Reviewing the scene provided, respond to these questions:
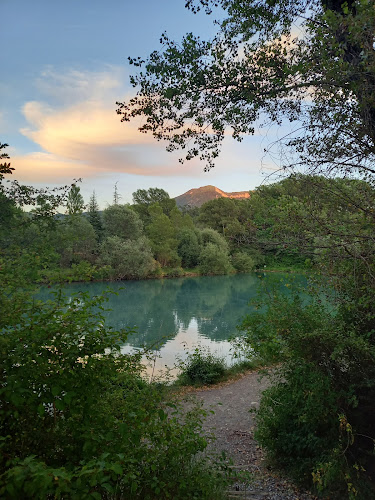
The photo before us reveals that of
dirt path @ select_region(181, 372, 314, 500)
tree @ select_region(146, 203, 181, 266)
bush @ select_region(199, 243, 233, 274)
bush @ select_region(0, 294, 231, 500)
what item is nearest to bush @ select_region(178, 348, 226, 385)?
dirt path @ select_region(181, 372, 314, 500)

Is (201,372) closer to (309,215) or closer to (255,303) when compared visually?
(255,303)

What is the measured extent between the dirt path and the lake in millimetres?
1524

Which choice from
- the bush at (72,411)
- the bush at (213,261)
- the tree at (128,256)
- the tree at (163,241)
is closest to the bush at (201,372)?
the bush at (72,411)

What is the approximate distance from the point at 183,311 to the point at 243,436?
17610 mm

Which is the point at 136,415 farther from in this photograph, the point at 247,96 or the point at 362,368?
the point at 247,96

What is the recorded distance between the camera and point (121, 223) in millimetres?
40688

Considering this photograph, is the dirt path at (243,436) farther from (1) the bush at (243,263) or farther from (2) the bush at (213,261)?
(1) the bush at (243,263)

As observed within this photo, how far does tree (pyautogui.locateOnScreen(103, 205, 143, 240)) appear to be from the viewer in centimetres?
4047

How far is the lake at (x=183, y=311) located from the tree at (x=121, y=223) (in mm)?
5846

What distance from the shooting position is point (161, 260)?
43.7 metres

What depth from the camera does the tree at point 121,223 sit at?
40469mm

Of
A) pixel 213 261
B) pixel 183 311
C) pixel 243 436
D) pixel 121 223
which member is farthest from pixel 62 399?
pixel 213 261

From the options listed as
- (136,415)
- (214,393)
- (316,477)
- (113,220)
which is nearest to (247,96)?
(136,415)

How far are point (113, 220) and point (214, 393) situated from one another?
33781mm
